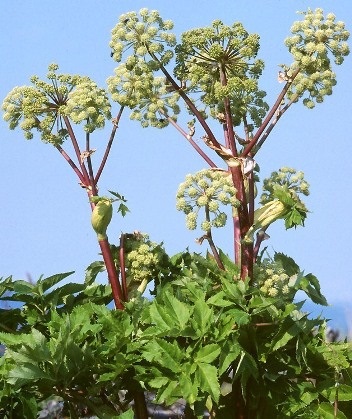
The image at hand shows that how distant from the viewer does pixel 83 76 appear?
4.75 meters

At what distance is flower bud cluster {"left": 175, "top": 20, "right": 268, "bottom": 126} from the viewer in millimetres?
4363

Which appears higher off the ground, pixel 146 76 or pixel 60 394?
pixel 146 76

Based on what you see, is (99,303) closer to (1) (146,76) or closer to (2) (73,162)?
(2) (73,162)

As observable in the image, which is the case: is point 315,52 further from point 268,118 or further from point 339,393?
point 339,393

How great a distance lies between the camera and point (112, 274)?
446 centimetres

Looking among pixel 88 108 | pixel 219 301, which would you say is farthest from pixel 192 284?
pixel 88 108

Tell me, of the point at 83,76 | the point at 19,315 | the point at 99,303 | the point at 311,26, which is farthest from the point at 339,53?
the point at 19,315

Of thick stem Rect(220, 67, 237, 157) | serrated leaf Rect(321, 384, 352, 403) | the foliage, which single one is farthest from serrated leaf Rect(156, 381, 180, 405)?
thick stem Rect(220, 67, 237, 157)

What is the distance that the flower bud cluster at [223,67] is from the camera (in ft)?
14.3

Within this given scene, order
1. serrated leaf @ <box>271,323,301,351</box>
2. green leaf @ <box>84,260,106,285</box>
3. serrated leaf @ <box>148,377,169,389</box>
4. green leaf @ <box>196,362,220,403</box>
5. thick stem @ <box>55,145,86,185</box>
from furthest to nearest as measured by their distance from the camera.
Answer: green leaf @ <box>84,260,106,285</box> < thick stem @ <box>55,145,86,185</box> < serrated leaf @ <box>271,323,301,351</box> < serrated leaf @ <box>148,377,169,389</box> < green leaf @ <box>196,362,220,403</box>

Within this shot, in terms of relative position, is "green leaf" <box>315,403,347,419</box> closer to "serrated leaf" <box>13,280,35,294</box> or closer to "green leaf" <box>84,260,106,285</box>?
"green leaf" <box>84,260,106,285</box>

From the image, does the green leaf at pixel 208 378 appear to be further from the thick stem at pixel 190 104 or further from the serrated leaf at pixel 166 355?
the thick stem at pixel 190 104

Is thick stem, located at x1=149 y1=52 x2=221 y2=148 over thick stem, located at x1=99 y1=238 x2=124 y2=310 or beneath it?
over

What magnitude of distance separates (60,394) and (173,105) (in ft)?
4.18
